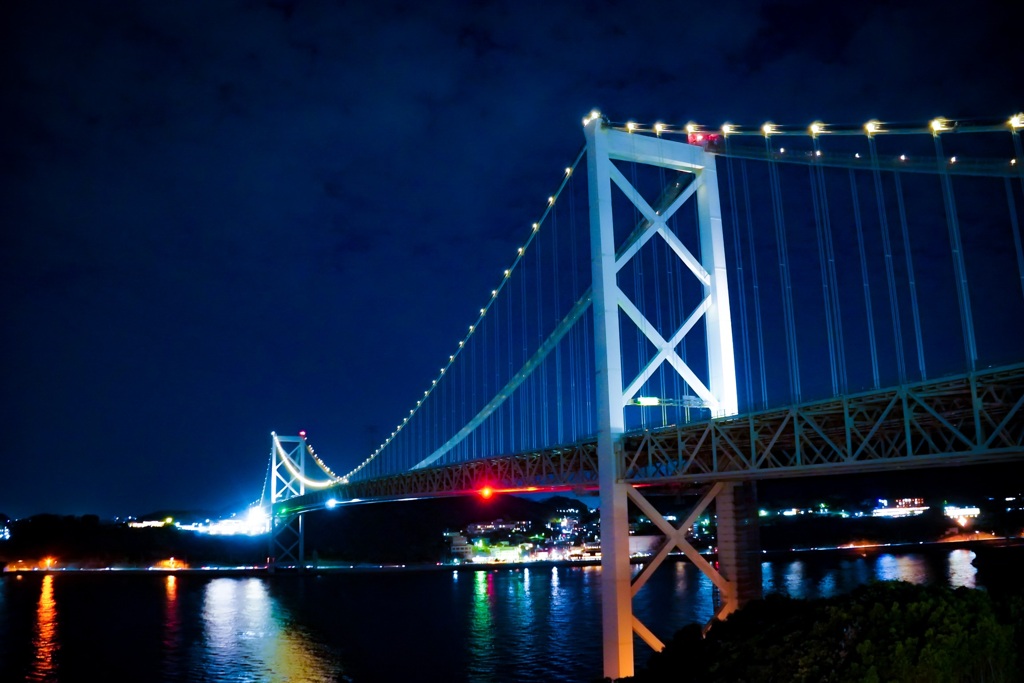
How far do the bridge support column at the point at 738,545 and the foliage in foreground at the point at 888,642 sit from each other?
5.01 metres

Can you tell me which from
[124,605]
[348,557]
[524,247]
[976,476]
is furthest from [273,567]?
[976,476]

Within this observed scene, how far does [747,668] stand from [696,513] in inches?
266

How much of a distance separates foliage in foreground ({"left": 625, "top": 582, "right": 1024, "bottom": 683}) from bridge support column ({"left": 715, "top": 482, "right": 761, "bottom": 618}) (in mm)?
5011

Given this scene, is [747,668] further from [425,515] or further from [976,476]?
[976,476]

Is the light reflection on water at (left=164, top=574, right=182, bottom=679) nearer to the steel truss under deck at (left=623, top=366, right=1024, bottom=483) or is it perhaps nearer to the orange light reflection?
the orange light reflection

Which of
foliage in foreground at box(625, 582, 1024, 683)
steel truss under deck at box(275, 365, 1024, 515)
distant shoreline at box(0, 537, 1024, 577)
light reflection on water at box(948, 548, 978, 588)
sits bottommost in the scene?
light reflection on water at box(948, 548, 978, 588)

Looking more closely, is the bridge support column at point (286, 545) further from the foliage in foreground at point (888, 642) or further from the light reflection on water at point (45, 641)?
the foliage in foreground at point (888, 642)

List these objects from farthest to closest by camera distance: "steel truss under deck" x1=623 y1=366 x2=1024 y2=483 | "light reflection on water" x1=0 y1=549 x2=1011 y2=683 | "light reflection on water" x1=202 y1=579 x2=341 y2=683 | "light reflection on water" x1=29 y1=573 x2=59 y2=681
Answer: "light reflection on water" x1=29 y1=573 x2=59 y2=681, "light reflection on water" x1=0 y1=549 x2=1011 y2=683, "light reflection on water" x1=202 y1=579 x2=341 y2=683, "steel truss under deck" x1=623 y1=366 x2=1024 y2=483

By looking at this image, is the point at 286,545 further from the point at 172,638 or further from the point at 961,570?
the point at 961,570

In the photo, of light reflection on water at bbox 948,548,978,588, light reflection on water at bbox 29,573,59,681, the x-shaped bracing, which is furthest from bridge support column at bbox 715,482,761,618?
light reflection on water at bbox 948,548,978,588

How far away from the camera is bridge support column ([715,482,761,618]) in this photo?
16516 mm

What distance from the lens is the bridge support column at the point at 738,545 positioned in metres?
16.5

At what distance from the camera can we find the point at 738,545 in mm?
16766

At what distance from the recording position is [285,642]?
102 ft
